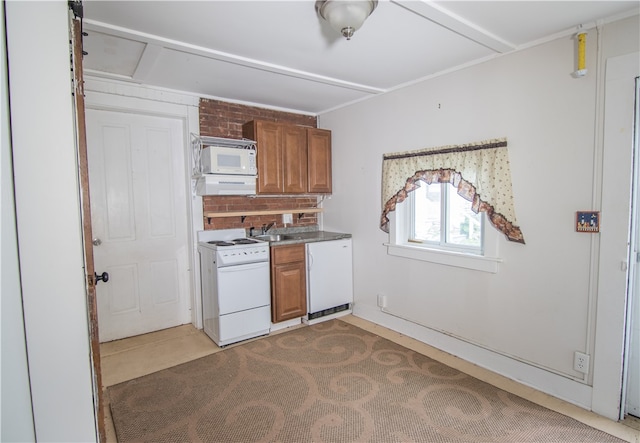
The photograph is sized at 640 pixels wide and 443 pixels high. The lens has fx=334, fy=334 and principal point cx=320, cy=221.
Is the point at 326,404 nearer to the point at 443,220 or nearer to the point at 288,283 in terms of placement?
the point at 288,283

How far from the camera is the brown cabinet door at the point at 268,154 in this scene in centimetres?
350

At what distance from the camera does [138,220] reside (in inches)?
132

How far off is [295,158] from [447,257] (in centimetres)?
193

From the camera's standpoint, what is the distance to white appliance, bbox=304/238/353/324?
363cm

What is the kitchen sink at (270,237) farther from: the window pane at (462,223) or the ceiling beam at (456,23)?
the ceiling beam at (456,23)

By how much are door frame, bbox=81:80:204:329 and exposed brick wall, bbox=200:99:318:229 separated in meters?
0.10

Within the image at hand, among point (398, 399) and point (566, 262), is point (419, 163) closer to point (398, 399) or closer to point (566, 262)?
point (566, 262)

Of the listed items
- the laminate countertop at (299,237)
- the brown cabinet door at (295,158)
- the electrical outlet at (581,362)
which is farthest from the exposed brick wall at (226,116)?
the electrical outlet at (581,362)

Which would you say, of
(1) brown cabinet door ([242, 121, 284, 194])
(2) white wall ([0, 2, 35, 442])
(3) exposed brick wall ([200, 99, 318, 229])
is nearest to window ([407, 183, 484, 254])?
(1) brown cabinet door ([242, 121, 284, 194])

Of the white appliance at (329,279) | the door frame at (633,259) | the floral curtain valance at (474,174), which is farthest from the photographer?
the white appliance at (329,279)

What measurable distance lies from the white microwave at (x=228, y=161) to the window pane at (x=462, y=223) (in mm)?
1936

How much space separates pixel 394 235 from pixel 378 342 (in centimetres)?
105

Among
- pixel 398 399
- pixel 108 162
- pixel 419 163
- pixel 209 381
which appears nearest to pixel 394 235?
pixel 419 163

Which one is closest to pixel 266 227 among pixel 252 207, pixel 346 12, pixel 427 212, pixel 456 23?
pixel 252 207
